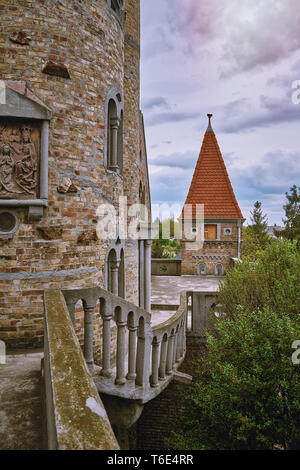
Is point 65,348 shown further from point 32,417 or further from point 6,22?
point 6,22

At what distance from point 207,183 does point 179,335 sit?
1403 cm

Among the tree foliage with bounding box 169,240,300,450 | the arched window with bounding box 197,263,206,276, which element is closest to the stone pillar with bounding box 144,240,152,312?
the tree foliage with bounding box 169,240,300,450

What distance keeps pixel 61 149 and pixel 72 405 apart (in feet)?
15.4

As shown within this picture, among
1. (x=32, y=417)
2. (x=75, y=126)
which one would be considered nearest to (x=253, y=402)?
(x=32, y=417)

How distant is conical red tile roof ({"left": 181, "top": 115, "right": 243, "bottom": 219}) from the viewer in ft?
63.4

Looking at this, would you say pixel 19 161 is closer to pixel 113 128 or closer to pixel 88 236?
pixel 88 236

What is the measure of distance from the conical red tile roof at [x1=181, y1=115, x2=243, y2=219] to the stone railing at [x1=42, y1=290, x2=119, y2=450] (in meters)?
17.2

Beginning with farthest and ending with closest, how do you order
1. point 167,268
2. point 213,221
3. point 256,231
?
point 256,231
point 167,268
point 213,221

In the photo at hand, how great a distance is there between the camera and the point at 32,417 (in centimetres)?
308

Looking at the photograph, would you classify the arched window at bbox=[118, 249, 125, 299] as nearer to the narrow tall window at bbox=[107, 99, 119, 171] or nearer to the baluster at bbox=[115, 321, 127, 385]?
the narrow tall window at bbox=[107, 99, 119, 171]

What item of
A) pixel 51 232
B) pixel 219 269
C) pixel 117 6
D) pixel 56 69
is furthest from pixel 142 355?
pixel 219 269

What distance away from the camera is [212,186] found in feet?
66.0

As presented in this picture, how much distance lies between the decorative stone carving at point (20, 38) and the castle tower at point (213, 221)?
583 inches

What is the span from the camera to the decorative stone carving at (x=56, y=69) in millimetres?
5543
